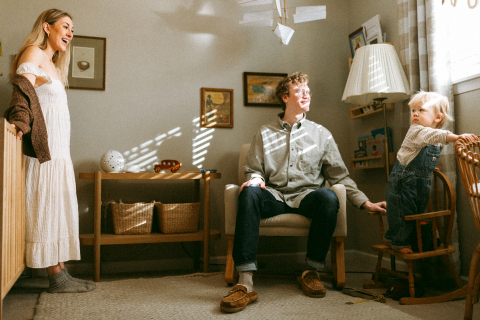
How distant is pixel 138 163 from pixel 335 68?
163 cm

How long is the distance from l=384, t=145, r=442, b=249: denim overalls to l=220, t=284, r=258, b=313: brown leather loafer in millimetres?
709

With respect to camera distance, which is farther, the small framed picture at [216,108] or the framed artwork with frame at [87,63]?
the small framed picture at [216,108]

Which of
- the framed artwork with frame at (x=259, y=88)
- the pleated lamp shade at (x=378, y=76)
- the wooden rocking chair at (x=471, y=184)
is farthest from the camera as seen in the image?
the framed artwork with frame at (x=259, y=88)

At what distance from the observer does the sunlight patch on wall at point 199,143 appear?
8.64ft

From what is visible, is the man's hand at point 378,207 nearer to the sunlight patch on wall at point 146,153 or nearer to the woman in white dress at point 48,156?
the sunlight patch on wall at point 146,153

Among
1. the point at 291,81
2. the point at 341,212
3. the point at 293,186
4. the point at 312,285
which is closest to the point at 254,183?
the point at 293,186

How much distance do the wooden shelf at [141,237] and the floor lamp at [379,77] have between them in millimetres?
1131

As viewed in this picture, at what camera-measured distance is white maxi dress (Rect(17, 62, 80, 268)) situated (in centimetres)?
179

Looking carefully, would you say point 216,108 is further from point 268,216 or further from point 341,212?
point 341,212

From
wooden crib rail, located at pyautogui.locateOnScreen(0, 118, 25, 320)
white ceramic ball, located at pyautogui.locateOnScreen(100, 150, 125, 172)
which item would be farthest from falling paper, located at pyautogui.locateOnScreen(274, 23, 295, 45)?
wooden crib rail, located at pyautogui.locateOnScreen(0, 118, 25, 320)

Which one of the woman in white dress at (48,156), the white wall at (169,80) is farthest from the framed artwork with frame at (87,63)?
the woman in white dress at (48,156)

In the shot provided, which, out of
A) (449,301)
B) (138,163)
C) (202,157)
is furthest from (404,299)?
(138,163)

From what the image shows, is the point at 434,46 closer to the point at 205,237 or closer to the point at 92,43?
the point at 205,237

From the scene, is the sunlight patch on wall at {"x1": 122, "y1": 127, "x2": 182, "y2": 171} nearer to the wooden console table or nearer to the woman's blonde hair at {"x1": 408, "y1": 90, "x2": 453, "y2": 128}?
the wooden console table
